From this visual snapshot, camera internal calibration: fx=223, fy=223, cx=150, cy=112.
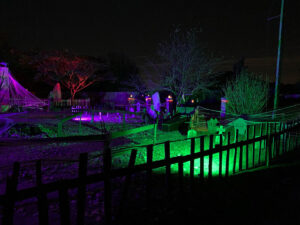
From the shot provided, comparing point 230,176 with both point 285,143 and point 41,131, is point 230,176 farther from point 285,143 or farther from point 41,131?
point 41,131

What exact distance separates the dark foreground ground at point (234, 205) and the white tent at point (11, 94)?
1519 centimetres

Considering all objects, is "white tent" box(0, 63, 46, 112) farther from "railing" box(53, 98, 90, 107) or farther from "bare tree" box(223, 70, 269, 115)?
"bare tree" box(223, 70, 269, 115)

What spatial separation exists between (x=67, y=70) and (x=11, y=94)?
9.00 metres

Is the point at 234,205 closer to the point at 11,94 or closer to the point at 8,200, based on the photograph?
the point at 8,200

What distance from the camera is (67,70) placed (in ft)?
79.7

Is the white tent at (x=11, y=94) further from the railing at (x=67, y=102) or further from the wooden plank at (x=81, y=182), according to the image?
the wooden plank at (x=81, y=182)

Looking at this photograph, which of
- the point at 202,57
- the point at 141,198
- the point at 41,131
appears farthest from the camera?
the point at 202,57

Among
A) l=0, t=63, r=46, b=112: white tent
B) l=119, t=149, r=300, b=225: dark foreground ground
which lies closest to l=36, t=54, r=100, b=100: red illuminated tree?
l=0, t=63, r=46, b=112: white tent

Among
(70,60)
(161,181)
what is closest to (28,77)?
(70,60)

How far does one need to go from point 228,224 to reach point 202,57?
15.5 meters

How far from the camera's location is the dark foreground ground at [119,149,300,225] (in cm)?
290

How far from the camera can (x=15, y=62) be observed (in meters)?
23.5

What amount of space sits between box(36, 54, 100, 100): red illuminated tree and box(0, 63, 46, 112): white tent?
7.38m

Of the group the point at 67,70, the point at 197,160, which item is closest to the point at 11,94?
the point at 67,70
